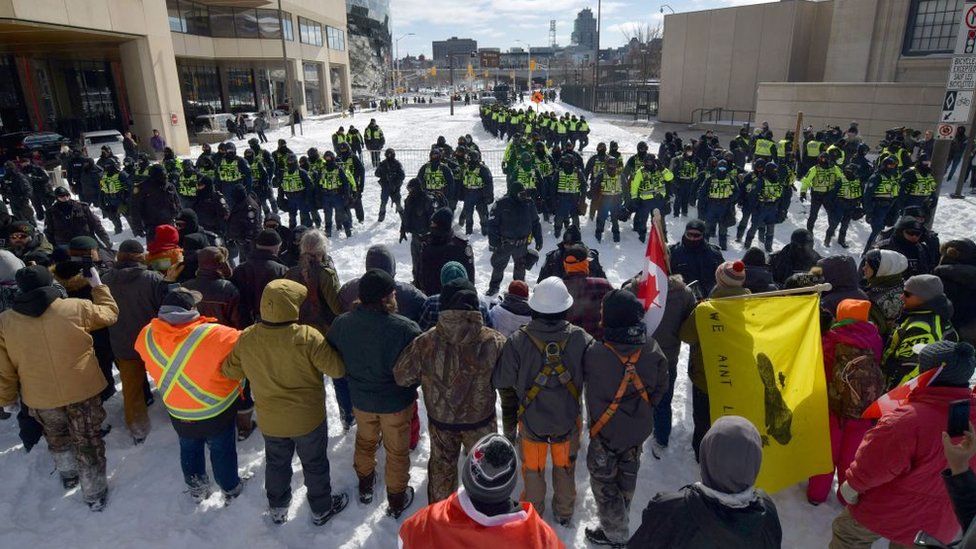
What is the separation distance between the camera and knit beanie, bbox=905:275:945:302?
4016 mm

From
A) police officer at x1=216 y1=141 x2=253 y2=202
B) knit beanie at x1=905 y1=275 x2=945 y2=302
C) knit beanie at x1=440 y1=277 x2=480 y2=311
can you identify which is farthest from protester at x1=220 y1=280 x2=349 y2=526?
police officer at x1=216 y1=141 x2=253 y2=202

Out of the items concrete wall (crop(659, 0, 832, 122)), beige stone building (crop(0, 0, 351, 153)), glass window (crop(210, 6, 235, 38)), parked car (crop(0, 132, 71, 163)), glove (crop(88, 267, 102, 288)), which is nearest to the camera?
glove (crop(88, 267, 102, 288))

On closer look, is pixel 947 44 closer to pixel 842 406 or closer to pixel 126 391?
pixel 842 406

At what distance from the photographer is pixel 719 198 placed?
1055cm

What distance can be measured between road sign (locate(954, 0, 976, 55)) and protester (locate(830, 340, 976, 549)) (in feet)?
25.4

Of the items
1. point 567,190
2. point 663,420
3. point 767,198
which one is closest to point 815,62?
point 767,198

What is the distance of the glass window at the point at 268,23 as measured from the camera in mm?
38531

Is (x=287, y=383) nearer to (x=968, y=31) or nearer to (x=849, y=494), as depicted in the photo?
(x=849, y=494)

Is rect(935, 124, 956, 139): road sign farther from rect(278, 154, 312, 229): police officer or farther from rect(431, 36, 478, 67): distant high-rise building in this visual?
rect(431, 36, 478, 67): distant high-rise building

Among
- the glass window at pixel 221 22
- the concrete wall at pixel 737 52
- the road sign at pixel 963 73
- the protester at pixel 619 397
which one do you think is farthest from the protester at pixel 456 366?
the glass window at pixel 221 22

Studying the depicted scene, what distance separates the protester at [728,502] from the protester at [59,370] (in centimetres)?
420

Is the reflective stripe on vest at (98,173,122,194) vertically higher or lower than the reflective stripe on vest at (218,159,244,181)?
lower

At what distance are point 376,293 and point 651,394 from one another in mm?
1918

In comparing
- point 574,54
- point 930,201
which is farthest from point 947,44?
point 574,54
